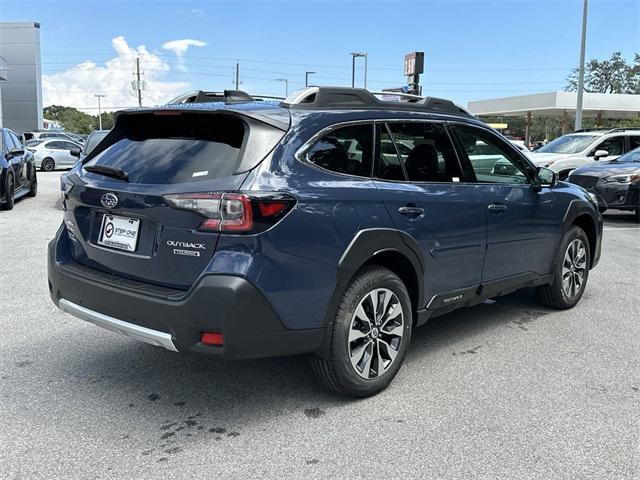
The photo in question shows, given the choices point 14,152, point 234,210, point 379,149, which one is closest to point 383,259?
point 379,149

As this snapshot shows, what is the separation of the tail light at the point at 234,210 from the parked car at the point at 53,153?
2455 cm

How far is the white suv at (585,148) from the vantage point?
47.1 feet

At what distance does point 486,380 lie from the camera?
4105 mm

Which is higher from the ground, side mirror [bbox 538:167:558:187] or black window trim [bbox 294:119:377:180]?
black window trim [bbox 294:119:377:180]

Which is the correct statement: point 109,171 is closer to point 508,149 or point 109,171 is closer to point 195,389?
point 195,389

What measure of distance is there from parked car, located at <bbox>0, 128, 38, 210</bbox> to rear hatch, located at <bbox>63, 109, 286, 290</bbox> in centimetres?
904

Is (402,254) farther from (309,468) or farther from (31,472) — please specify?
(31,472)

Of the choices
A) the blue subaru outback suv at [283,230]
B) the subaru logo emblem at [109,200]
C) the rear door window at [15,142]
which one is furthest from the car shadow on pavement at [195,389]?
the rear door window at [15,142]

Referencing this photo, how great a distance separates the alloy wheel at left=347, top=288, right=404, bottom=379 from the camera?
3671 mm

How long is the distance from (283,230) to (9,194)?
1055cm

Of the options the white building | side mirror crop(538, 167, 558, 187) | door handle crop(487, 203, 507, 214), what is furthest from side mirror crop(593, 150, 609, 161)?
the white building

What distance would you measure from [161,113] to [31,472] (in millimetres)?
2045

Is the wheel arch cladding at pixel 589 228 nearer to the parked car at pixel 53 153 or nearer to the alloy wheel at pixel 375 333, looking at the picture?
the alloy wheel at pixel 375 333

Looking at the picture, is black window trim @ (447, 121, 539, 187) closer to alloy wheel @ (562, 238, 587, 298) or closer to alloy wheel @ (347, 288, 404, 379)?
alloy wheel @ (562, 238, 587, 298)
